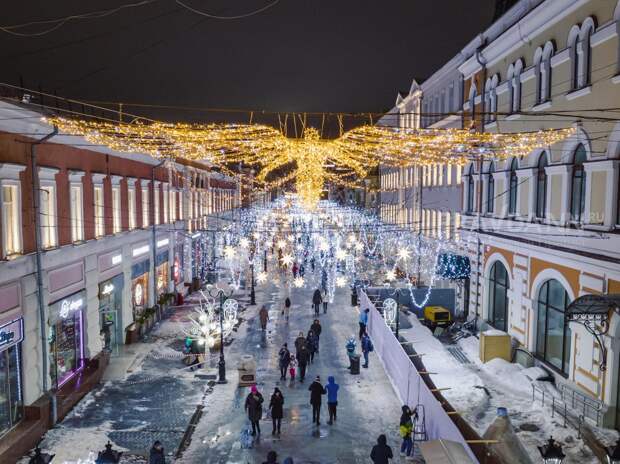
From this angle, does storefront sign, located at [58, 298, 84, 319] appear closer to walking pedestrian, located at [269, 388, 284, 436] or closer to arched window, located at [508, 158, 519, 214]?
walking pedestrian, located at [269, 388, 284, 436]

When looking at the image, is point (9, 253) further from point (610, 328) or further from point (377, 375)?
point (610, 328)

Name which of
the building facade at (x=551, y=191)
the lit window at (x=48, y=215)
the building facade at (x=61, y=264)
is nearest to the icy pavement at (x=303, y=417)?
the building facade at (x=61, y=264)

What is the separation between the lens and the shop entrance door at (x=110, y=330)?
19075 millimetres

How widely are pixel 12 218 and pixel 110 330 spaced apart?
807 cm

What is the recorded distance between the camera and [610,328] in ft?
42.4

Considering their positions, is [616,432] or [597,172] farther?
[597,172]

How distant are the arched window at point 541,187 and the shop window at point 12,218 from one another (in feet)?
51.7

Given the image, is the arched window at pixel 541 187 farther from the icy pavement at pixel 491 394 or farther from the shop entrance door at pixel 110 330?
the shop entrance door at pixel 110 330

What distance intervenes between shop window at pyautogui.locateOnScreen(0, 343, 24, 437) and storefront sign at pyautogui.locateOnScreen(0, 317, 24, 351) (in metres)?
0.21

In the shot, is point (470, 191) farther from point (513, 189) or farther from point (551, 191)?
point (551, 191)

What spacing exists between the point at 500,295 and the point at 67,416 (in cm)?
1604

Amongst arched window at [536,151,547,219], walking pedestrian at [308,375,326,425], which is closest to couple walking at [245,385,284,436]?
walking pedestrian at [308,375,326,425]

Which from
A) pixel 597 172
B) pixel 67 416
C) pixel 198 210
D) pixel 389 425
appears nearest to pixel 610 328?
pixel 597 172

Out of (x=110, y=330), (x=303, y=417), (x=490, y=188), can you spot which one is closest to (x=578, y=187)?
(x=490, y=188)
